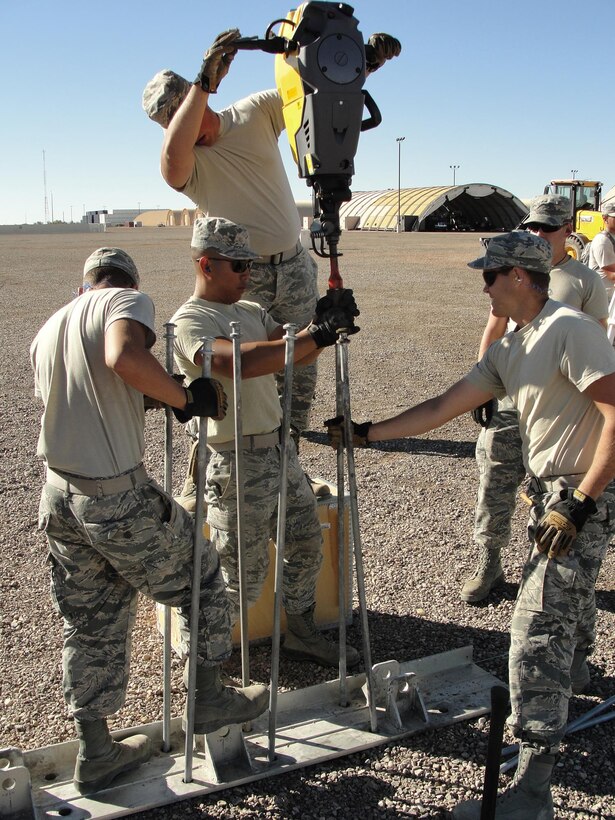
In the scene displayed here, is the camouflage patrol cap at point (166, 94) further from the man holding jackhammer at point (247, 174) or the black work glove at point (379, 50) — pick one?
the black work glove at point (379, 50)

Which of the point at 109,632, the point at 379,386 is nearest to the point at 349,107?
the point at 109,632

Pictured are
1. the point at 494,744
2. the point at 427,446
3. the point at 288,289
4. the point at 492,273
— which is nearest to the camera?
the point at 494,744

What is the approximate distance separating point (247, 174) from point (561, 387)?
2086 mm

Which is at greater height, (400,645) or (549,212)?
(549,212)

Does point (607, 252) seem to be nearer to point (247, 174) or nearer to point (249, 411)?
point (247, 174)

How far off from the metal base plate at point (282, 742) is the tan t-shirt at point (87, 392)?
1.10 metres

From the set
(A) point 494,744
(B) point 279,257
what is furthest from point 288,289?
(A) point 494,744

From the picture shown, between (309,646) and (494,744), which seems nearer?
(494,744)

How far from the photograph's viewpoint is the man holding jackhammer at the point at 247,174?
4086 millimetres

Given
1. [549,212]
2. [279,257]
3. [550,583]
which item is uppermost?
[549,212]

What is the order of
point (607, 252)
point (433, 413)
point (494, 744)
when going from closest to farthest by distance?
point (494, 744)
point (433, 413)
point (607, 252)

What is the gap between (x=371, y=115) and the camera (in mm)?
3316

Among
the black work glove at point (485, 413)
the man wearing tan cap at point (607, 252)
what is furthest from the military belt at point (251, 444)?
the man wearing tan cap at point (607, 252)

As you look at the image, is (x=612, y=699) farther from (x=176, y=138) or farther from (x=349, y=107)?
(x=176, y=138)
